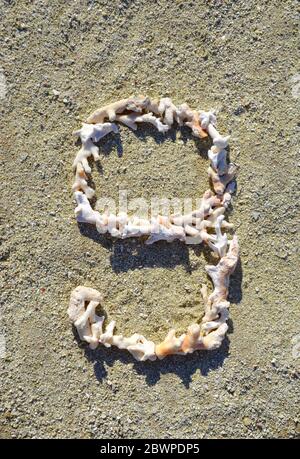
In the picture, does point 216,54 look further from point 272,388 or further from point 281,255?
point 272,388

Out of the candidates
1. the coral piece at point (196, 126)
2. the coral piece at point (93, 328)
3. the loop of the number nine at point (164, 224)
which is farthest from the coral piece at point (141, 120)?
the coral piece at point (93, 328)

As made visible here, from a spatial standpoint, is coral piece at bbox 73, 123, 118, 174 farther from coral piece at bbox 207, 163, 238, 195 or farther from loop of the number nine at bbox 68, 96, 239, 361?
coral piece at bbox 207, 163, 238, 195

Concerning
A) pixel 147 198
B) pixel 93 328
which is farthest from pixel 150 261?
pixel 93 328

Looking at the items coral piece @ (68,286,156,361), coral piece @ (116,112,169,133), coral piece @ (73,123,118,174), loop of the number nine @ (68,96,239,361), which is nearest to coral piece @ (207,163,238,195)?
loop of the number nine @ (68,96,239,361)

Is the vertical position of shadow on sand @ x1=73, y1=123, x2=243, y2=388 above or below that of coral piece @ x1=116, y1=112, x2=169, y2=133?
below

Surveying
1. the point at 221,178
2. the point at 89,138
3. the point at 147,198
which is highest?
the point at 89,138

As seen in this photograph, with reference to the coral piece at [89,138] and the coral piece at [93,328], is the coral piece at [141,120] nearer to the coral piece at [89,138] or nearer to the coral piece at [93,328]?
the coral piece at [89,138]

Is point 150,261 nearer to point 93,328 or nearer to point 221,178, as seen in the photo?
point 93,328
